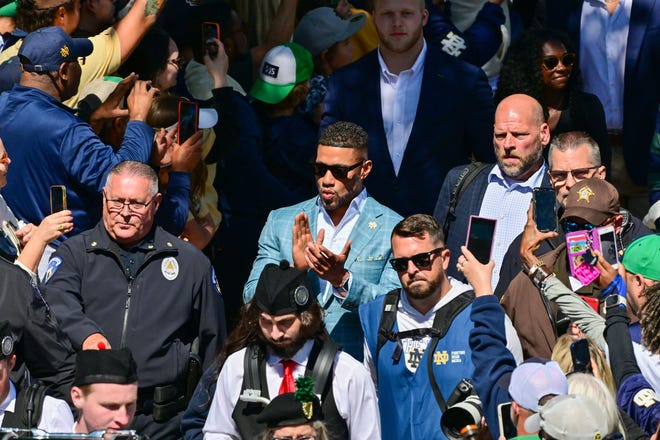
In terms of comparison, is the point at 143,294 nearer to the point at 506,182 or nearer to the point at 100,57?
the point at 100,57

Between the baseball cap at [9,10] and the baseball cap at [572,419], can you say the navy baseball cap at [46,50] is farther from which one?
the baseball cap at [572,419]

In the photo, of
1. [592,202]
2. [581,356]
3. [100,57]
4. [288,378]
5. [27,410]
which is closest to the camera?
[581,356]

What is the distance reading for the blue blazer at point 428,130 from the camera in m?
9.85

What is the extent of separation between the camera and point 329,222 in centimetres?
891

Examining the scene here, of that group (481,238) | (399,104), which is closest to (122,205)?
(481,238)

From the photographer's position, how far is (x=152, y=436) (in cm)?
827

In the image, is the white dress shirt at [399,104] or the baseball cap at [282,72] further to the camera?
the baseball cap at [282,72]

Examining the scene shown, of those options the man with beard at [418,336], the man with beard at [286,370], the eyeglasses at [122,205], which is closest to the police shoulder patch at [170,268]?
the eyeglasses at [122,205]

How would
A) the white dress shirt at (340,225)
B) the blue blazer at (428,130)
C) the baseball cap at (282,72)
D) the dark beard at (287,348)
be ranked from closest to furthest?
the dark beard at (287,348), the white dress shirt at (340,225), the blue blazer at (428,130), the baseball cap at (282,72)

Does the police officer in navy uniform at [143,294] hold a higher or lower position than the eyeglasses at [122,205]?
lower

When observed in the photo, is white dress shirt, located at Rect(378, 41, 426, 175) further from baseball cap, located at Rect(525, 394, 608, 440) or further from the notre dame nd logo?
baseball cap, located at Rect(525, 394, 608, 440)

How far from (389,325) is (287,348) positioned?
0.65 meters

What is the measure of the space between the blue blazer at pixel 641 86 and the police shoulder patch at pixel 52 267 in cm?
470

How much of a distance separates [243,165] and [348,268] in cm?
201
